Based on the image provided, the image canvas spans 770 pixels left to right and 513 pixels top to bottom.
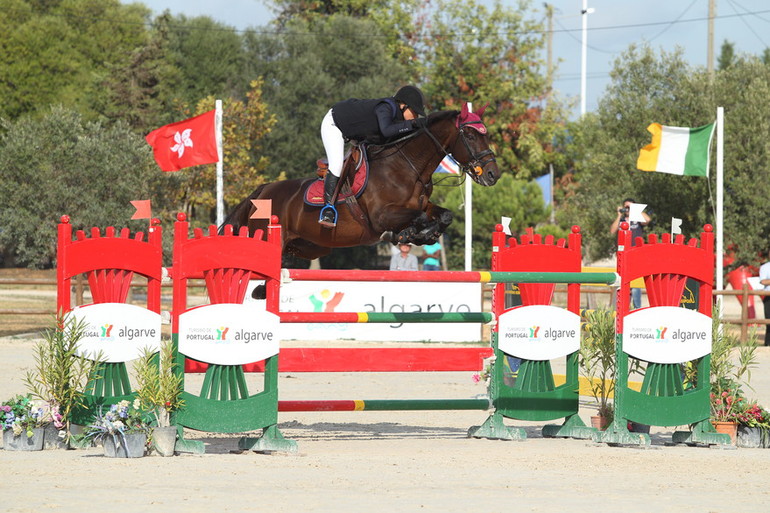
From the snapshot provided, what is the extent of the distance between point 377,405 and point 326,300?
7.67 m

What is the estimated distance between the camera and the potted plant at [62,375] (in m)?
6.12

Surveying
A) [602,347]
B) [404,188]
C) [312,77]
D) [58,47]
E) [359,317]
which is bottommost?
[602,347]

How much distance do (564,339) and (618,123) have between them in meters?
18.0

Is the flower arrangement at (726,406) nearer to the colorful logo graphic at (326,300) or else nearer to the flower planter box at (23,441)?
the flower planter box at (23,441)

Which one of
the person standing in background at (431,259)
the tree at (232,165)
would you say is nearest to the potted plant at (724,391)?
the person standing in background at (431,259)

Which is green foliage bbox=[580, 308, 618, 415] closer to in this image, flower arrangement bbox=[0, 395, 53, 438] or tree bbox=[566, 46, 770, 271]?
flower arrangement bbox=[0, 395, 53, 438]

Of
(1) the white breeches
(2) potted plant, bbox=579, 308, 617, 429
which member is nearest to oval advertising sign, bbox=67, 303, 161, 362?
(1) the white breeches

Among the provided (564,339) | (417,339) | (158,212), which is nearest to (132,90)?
(158,212)

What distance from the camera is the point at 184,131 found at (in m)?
16.7

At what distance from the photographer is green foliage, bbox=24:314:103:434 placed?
612 centimetres

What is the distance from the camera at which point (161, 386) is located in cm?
607

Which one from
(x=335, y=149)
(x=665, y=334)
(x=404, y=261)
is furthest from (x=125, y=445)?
(x=404, y=261)

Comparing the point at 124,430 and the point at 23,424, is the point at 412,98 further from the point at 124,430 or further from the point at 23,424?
the point at 23,424

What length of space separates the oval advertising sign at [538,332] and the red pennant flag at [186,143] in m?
10.2
